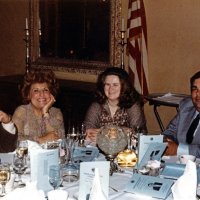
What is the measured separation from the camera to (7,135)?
9.77 feet

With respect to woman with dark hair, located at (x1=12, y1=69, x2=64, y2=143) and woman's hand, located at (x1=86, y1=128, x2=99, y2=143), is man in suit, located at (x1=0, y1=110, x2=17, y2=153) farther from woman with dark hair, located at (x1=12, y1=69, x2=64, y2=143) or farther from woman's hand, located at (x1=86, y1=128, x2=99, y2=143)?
woman's hand, located at (x1=86, y1=128, x2=99, y2=143)

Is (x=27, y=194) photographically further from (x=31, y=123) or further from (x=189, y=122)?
(x=189, y=122)

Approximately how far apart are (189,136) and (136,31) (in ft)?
7.20

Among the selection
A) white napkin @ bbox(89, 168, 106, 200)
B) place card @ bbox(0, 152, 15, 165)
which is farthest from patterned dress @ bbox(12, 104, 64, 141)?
white napkin @ bbox(89, 168, 106, 200)

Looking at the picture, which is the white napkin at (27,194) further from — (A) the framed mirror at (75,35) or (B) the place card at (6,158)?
(A) the framed mirror at (75,35)

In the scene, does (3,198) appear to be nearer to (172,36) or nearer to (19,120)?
(19,120)

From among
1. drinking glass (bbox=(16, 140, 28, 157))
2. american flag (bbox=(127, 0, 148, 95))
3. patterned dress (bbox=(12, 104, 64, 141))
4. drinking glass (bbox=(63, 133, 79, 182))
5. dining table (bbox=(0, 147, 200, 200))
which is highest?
american flag (bbox=(127, 0, 148, 95))

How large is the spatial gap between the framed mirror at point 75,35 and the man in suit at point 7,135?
2831 millimetres

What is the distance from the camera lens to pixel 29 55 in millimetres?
6516

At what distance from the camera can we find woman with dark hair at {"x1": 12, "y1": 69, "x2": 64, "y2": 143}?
329 centimetres

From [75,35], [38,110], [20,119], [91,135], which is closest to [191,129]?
[91,135]

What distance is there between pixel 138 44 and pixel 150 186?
3.36 metres

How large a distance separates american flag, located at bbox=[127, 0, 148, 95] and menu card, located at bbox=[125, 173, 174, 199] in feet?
10.6

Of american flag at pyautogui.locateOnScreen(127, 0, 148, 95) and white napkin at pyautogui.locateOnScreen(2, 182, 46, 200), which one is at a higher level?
american flag at pyautogui.locateOnScreen(127, 0, 148, 95)
